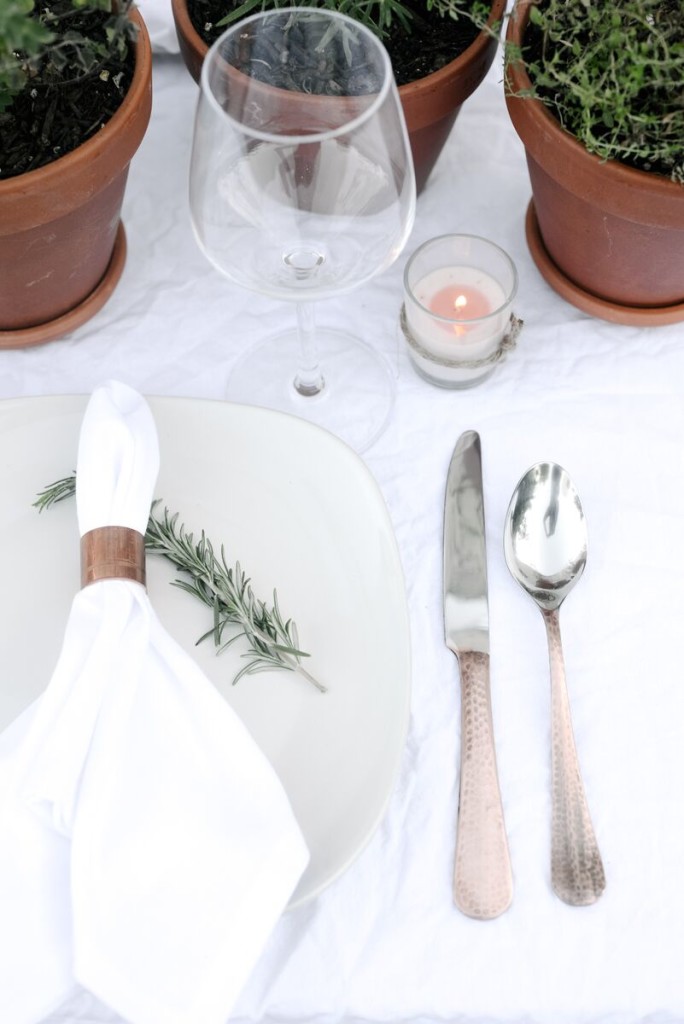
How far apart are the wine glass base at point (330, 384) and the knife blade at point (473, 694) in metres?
0.07

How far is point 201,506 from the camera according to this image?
60 cm

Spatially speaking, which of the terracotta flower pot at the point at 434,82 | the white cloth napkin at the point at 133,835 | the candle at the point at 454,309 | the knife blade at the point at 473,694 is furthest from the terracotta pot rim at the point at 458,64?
the white cloth napkin at the point at 133,835

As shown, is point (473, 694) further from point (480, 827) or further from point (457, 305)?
point (457, 305)

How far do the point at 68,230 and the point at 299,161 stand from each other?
186mm

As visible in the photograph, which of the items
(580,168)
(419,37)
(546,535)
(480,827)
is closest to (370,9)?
(419,37)

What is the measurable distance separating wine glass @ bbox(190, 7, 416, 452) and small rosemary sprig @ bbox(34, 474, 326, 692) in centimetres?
15

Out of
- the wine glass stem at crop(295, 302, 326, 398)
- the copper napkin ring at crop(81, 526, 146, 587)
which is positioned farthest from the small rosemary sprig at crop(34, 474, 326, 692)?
the wine glass stem at crop(295, 302, 326, 398)

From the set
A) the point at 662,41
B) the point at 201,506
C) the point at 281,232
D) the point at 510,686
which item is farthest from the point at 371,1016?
the point at 662,41

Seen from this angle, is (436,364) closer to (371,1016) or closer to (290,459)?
(290,459)

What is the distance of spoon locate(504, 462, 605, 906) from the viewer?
530 millimetres

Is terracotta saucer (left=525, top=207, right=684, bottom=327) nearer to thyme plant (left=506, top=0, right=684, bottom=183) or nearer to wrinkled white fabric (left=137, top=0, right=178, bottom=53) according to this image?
thyme plant (left=506, top=0, right=684, bottom=183)

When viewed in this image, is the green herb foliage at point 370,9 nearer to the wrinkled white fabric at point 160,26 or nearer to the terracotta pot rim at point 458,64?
the terracotta pot rim at point 458,64

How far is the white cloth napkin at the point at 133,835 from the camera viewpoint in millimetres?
451

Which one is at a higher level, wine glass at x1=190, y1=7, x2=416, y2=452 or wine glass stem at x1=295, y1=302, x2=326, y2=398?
wine glass at x1=190, y1=7, x2=416, y2=452
